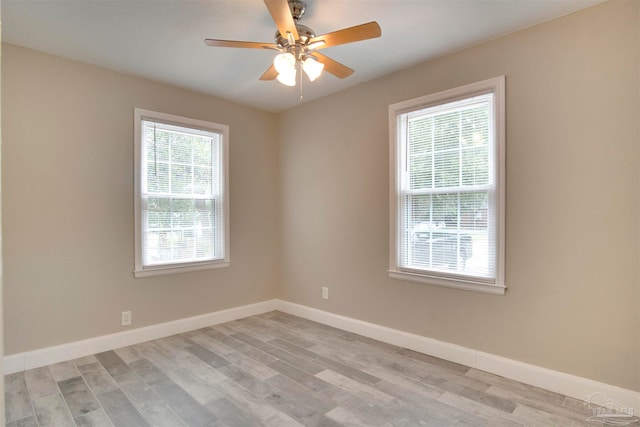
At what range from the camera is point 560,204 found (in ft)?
8.41

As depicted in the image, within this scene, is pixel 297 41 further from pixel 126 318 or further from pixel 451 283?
pixel 126 318

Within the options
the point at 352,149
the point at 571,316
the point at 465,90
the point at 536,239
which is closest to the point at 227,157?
the point at 352,149

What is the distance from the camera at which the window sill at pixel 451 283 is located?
2.84 m

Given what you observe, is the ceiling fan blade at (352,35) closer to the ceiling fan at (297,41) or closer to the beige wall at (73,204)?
the ceiling fan at (297,41)

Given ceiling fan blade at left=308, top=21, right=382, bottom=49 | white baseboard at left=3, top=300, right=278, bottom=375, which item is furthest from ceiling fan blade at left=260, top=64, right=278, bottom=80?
white baseboard at left=3, top=300, right=278, bottom=375

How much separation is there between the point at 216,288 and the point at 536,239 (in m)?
3.15

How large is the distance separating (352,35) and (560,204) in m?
1.81

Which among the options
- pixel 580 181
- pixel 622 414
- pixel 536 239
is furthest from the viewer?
pixel 536 239

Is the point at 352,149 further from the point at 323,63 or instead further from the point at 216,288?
the point at 216,288

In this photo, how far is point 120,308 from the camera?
135 inches

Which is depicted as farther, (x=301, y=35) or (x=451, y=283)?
(x=451, y=283)

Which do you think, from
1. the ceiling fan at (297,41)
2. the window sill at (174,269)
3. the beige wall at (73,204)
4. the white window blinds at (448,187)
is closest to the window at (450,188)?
the white window blinds at (448,187)

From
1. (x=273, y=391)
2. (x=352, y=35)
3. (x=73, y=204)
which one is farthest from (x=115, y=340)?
(x=352, y=35)

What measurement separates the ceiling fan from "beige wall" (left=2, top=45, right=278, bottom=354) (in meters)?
1.66
